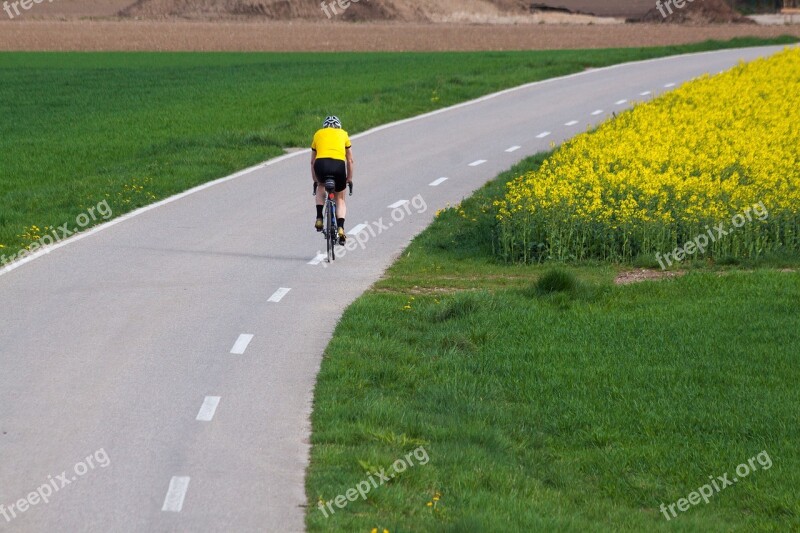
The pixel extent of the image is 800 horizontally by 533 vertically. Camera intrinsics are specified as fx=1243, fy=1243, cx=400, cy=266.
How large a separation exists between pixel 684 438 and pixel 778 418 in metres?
0.86

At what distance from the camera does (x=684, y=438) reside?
920cm

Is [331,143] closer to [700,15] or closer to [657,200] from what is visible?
[657,200]

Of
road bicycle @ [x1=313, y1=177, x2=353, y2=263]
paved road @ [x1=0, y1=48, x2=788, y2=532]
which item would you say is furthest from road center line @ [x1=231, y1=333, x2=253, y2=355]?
road bicycle @ [x1=313, y1=177, x2=353, y2=263]

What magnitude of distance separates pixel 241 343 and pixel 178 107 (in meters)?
23.8

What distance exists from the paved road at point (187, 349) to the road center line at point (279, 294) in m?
0.02

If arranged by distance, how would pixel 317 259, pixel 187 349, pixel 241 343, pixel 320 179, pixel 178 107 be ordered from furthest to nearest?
pixel 178 107, pixel 317 259, pixel 320 179, pixel 241 343, pixel 187 349

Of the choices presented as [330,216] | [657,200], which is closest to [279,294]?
[330,216]

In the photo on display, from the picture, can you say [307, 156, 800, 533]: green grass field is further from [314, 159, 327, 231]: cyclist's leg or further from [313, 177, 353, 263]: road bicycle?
[314, 159, 327, 231]: cyclist's leg

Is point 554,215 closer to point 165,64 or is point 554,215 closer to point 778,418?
point 778,418

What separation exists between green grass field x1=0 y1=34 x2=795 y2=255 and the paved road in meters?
1.46

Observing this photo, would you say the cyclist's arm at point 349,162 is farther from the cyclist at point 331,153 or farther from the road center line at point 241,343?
the road center line at point 241,343

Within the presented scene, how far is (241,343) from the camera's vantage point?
11883 millimetres

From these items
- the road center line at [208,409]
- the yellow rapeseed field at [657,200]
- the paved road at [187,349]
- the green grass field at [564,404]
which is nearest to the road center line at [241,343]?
the paved road at [187,349]

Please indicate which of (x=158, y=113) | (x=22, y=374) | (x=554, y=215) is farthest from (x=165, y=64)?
(x=22, y=374)
